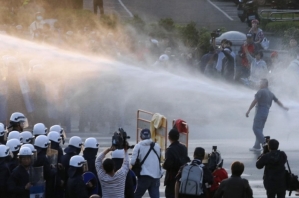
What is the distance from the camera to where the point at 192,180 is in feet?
37.8

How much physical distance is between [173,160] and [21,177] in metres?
2.47

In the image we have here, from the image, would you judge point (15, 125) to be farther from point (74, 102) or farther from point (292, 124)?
point (292, 124)

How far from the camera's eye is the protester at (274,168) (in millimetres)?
12975

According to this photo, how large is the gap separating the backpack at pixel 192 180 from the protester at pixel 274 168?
68.9 inches

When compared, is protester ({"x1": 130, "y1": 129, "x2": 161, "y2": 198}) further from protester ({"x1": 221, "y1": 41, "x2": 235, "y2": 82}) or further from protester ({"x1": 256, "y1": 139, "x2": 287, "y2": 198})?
protester ({"x1": 221, "y1": 41, "x2": 235, "y2": 82})

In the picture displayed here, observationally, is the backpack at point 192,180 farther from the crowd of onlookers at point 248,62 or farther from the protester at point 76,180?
the crowd of onlookers at point 248,62

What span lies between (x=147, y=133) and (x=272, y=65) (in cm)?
1306

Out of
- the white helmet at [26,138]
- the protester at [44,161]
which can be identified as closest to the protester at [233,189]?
the protester at [44,161]

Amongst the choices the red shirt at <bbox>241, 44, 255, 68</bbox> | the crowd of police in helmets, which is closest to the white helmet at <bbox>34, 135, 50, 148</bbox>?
the crowd of police in helmets

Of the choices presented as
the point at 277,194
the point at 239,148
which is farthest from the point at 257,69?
the point at 277,194

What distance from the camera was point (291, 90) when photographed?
2403 cm

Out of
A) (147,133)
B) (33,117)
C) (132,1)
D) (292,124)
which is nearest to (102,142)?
(33,117)

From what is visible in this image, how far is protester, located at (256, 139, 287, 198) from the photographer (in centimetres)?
1298

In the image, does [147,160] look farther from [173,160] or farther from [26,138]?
[26,138]
